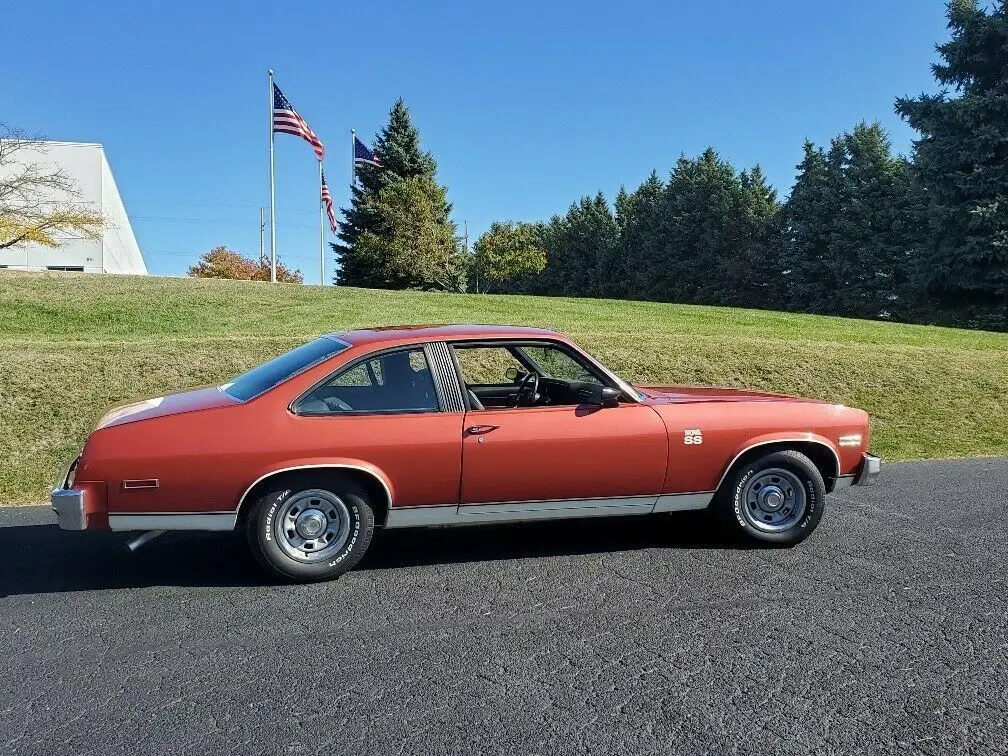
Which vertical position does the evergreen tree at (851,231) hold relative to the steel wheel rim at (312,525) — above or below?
above

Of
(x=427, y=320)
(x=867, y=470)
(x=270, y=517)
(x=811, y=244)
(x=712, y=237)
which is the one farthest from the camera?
(x=712, y=237)

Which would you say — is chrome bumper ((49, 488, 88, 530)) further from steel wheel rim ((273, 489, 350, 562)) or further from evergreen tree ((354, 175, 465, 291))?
evergreen tree ((354, 175, 465, 291))

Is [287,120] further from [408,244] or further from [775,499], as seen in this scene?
[775,499]

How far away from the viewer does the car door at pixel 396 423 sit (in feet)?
14.6

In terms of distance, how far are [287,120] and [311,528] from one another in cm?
2533

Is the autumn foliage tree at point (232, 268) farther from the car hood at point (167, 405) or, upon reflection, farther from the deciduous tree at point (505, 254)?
the car hood at point (167, 405)

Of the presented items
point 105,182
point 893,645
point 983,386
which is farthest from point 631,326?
point 105,182

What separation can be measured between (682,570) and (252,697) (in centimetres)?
260

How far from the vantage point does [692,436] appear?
196 inches

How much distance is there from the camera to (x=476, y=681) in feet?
10.8

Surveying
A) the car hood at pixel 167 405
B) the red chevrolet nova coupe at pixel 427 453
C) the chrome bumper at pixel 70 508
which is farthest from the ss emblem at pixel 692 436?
the chrome bumper at pixel 70 508

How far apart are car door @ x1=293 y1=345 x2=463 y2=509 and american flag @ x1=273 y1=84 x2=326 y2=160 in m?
24.6

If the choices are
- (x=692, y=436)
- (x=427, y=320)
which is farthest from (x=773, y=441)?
(x=427, y=320)

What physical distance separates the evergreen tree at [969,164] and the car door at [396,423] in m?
25.5
